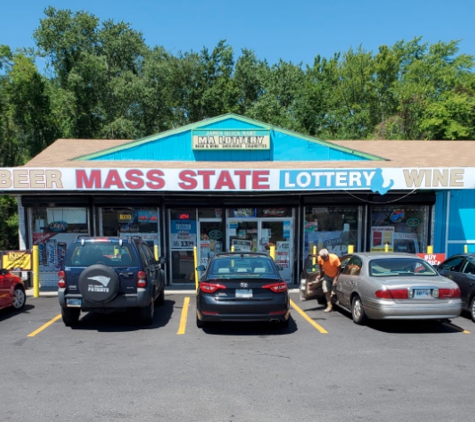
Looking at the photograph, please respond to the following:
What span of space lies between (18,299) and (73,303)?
303cm

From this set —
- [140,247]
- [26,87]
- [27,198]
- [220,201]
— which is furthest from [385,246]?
[26,87]

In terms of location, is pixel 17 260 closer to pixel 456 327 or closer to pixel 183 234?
pixel 183 234

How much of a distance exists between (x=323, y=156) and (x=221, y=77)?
83.8 feet

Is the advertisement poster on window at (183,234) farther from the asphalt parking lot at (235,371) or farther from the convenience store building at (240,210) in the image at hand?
the asphalt parking lot at (235,371)

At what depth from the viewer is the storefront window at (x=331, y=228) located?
14.2m

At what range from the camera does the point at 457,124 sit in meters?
28.9

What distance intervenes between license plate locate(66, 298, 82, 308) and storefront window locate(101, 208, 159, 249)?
19.6 feet

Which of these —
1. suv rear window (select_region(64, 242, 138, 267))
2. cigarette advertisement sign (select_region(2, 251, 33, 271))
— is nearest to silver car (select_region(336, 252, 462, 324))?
suv rear window (select_region(64, 242, 138, 267))

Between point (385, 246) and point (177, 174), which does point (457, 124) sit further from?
point (177, 174)

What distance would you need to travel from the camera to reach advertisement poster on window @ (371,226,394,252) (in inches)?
563

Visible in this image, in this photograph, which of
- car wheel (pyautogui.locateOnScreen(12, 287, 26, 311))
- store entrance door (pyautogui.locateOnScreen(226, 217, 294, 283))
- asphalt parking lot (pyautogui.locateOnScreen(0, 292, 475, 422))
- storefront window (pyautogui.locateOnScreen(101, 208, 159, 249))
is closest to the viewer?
asphalt parking lot (pyautogui.locateOnScreen(0, 292, 475, 422))

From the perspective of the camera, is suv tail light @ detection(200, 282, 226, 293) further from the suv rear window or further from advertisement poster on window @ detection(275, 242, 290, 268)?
advertisement poster on window @ detection(275, 242, 290, 268)

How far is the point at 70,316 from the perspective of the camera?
830cm

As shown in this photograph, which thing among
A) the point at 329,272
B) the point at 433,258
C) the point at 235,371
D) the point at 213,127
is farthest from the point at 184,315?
the point at 433,258
